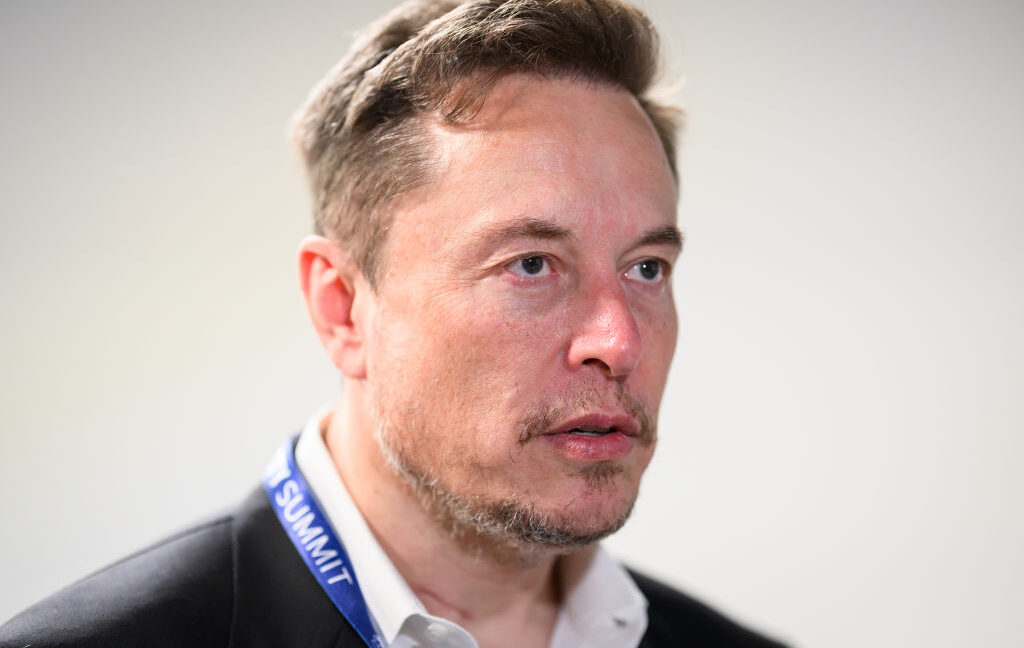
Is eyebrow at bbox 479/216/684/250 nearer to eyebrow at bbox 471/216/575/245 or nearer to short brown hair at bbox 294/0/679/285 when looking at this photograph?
eyebrow at bbox 471/216/575/245

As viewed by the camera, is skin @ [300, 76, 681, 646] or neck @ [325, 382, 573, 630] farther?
neck @ [325, 382, 573, 630]

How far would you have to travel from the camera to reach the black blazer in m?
1.81

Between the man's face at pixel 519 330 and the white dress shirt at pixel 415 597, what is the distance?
157 mm

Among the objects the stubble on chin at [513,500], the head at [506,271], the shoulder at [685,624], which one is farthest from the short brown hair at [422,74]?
the shoulder at [685,624]

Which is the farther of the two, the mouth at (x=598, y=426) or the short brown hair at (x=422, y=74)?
the short brown hair at (x=422, y=74)

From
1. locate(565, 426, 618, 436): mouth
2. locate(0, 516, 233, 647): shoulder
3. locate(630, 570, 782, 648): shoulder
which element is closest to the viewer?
locate(0, 516, 233, 647): shoulder

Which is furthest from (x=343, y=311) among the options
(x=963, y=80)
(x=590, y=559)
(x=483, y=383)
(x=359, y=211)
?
(x=963, y=80)

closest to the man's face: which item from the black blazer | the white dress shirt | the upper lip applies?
the upper lip

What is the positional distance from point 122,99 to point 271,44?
464 millimetres

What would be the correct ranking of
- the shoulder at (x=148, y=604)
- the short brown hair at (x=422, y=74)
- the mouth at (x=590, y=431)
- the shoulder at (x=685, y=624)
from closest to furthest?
the shoulder at (x=148, y=604) < the mouth at (x=590, y=431) < the short brown hair at (x=422, y=74) < the shoulder at (x=685, y=624)

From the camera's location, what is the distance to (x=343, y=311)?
2.10 meters

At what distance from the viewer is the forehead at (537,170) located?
190 cm

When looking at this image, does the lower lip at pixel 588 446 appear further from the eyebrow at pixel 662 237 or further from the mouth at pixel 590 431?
the eyebrow at pixel 662 237

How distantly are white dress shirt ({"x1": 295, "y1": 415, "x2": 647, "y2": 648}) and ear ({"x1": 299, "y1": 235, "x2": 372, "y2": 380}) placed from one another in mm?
201
